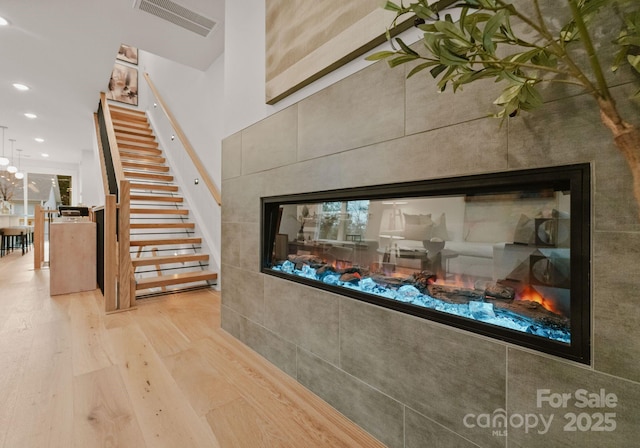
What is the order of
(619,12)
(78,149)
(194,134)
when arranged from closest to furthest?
1. (619,12)
2. (194,134)
3. (78,149)

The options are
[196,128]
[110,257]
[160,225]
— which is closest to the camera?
[110,257]

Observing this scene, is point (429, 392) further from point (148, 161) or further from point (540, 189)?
point (148, 161)

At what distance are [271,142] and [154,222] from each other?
3871mm

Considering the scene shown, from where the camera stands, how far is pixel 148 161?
5.68 m

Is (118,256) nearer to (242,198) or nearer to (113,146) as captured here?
(242,198)

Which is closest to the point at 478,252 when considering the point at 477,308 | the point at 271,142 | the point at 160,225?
the point at 477,308

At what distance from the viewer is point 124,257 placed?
2941 millimetres

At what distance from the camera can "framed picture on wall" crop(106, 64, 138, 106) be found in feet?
22.7

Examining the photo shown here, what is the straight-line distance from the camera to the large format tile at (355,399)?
1215 millimetres

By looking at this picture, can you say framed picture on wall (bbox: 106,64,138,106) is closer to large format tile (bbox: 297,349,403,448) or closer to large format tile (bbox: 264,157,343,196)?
large format tile (bbox: 264,157,343,196)

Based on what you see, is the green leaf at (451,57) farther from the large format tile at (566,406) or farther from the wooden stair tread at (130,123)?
the wooden stair tread at (130,123)

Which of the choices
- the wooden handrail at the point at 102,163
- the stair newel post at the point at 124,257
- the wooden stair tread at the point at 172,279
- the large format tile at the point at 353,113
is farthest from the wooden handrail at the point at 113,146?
the large format tile at the point at 353,113

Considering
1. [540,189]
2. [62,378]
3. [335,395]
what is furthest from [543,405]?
[62,378]

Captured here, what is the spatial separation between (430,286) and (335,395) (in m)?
0.72
